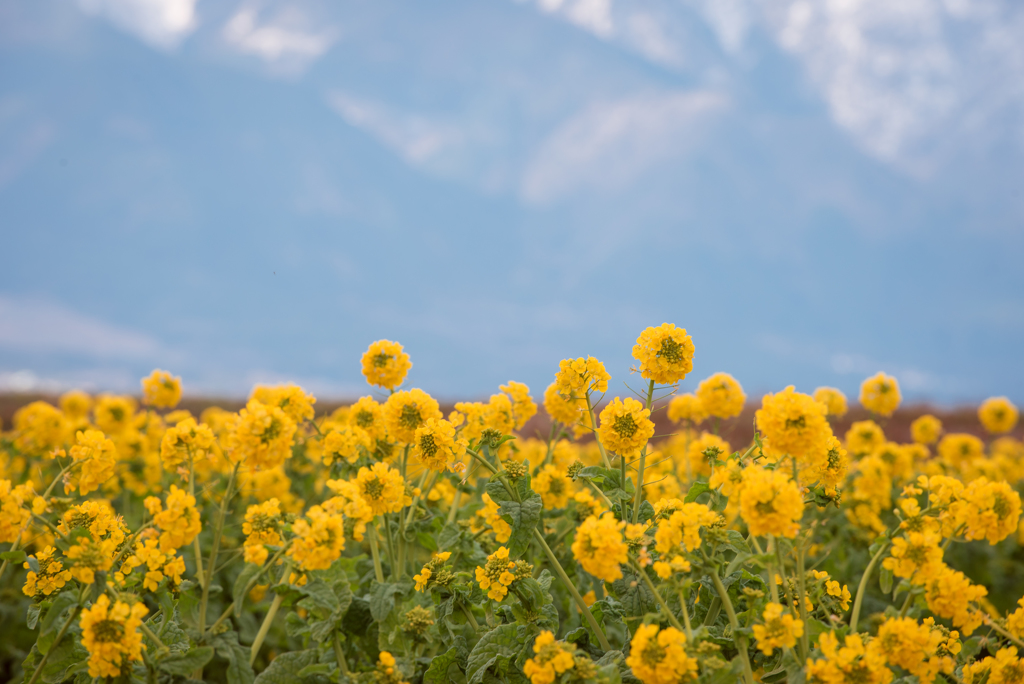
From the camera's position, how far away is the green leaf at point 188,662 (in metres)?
2.32

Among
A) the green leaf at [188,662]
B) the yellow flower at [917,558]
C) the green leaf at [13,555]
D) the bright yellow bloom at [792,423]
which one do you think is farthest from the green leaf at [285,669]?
the yellow flower at [917,558]

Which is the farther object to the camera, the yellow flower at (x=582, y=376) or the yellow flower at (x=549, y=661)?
the yellow flower at (x=582, y=376)

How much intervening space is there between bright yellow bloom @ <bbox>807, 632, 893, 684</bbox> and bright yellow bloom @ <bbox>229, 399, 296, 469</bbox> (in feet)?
6.33

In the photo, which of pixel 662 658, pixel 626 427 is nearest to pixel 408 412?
pixel 626 427

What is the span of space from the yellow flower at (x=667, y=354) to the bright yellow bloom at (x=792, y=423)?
55 cm

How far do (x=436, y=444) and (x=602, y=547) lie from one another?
2.71 feet

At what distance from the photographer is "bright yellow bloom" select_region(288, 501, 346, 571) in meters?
2.09

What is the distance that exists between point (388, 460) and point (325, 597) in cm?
75

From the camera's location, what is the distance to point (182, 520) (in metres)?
2.60

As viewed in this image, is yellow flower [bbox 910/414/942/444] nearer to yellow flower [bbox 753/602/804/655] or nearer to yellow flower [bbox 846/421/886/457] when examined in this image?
yellow flower [bbox 846/421/886/457]

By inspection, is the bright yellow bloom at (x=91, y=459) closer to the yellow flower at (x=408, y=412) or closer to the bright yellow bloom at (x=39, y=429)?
the yellow flower at (x=408, y=412)

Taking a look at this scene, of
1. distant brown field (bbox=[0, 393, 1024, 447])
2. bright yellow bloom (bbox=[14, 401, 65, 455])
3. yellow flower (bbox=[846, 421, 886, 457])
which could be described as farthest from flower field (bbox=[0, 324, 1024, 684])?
distant brown field (bbox=[0, 393, 1024, 447])

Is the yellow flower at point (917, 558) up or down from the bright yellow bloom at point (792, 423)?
down

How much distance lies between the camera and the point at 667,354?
2605 millimetres
